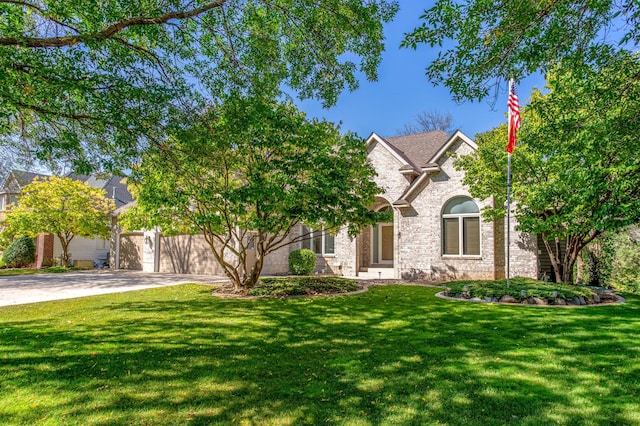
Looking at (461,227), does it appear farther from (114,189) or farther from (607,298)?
(114,189)

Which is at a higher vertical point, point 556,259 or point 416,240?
point 416,240

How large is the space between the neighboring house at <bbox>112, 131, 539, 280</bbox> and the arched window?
0.04 m

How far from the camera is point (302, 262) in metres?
19.8

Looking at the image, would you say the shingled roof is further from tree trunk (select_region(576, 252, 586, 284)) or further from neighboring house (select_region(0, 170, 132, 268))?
neighboring house (select_region(0, 170, 132, 268))

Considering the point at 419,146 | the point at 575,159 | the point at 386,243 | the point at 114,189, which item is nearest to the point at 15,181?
the point at 114,189

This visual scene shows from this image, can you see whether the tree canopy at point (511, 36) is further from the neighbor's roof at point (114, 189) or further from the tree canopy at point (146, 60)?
the neighbor's roof at point (114, 189)

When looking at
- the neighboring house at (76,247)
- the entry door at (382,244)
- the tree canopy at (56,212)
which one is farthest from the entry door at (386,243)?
the neighboring house at (76,247)

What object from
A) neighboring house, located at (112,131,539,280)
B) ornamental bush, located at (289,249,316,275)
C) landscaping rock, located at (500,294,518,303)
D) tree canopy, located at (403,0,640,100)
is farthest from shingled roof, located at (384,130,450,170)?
tree canopy, located at (403,0,640,100)

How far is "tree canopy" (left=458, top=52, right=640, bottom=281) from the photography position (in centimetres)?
640

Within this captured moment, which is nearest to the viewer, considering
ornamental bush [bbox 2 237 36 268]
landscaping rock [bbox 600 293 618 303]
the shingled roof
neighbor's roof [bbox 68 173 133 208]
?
landscaping rock [bbox 600 293 618 303]

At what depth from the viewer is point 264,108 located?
9312 mm

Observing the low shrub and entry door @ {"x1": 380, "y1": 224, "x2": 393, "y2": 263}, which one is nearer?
the low shrub

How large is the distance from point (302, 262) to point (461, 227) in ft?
25.5

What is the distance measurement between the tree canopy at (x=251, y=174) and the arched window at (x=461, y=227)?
5790mm
